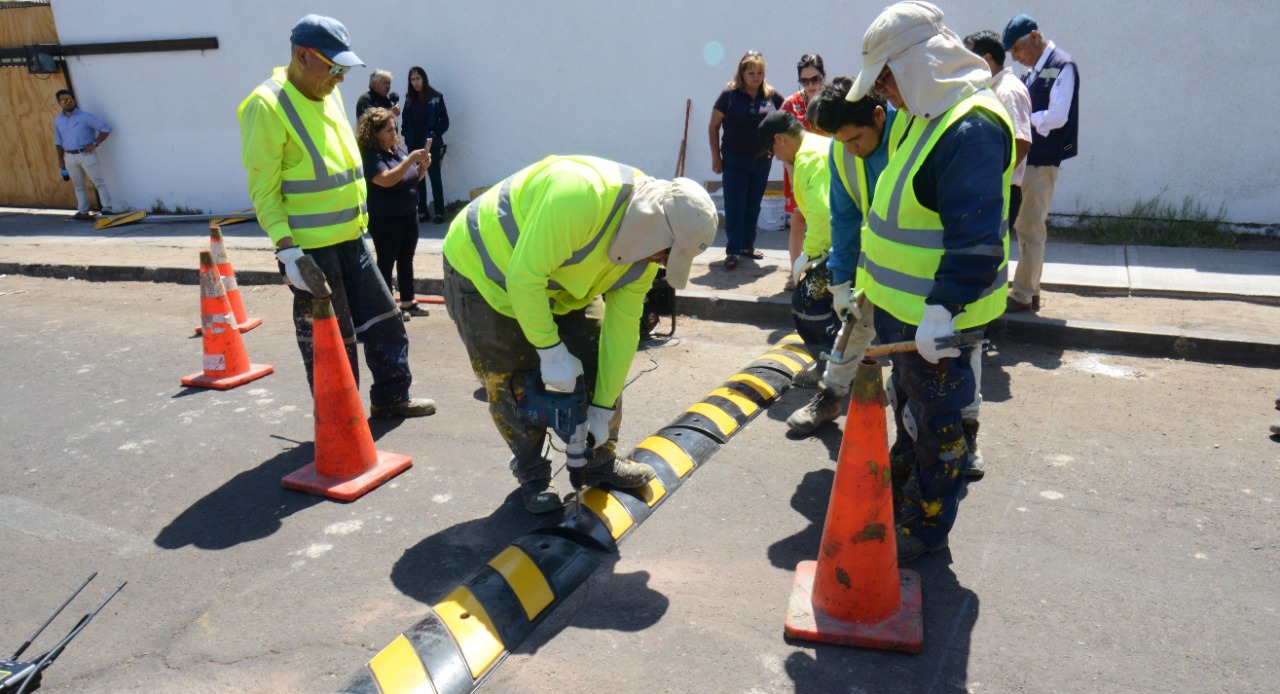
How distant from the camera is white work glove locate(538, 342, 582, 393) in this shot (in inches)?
135

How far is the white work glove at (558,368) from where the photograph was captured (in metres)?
3.42

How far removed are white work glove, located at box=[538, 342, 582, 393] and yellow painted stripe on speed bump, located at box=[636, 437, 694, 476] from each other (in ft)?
3.34

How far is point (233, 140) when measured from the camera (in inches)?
477

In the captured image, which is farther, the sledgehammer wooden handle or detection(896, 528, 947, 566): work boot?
detection(896, 528, 947, 566): work boot

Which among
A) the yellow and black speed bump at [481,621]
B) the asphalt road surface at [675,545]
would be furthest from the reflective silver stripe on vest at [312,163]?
the yellow and black speed bump at [481,621]

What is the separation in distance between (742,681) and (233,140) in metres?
11.3

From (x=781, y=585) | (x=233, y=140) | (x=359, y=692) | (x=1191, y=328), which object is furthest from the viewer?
(x=233, y=140)

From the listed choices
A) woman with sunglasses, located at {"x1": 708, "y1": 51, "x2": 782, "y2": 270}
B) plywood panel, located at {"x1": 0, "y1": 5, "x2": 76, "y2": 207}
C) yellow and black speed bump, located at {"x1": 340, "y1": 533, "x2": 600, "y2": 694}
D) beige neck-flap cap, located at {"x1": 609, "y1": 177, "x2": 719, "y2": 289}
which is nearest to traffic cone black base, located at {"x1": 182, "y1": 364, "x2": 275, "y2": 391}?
yellow and black speed bump, located at {"x1": 340, "y1": 533, "x2": 600, "y2": 694}

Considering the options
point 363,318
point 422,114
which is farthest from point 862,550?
point 422,114

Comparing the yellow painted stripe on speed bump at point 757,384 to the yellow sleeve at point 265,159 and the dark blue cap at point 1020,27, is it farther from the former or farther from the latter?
the dark blue cap at point 1020,27

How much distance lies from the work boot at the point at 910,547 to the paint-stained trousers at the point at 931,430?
0.02 meters

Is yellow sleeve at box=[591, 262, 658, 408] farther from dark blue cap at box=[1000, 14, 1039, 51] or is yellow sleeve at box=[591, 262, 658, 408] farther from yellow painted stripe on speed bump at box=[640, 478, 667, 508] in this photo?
dark blue cap at box=[1000, 14, 1039, 51]

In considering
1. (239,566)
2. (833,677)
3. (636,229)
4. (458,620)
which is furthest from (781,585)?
(239,566)

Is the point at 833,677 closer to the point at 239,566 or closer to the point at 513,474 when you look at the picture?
the point at 513,474
